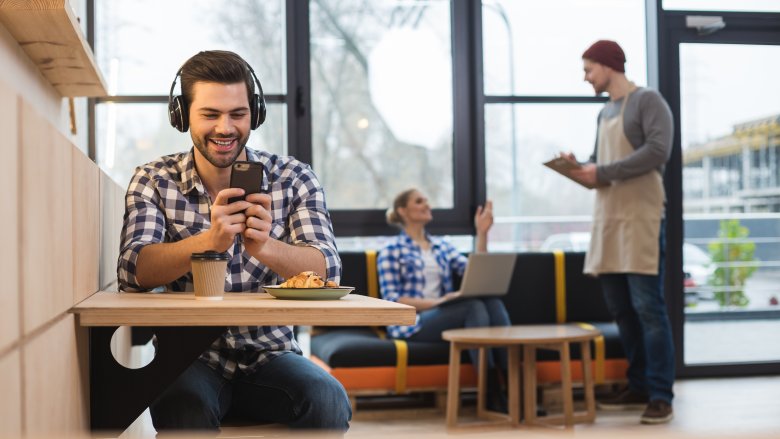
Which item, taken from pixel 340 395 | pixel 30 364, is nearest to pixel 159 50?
pixel 340 395

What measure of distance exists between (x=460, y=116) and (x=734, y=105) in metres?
1.61

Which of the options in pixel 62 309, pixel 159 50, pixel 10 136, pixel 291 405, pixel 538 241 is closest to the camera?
pixel 10 136

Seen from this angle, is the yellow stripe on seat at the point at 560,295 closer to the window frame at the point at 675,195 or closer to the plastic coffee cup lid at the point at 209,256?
the window frame at the point at 675,195

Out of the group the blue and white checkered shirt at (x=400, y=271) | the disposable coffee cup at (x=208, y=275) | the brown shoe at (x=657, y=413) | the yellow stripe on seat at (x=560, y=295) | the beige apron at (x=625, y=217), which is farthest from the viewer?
the yellow stripe on seat at (x=560, y=295)

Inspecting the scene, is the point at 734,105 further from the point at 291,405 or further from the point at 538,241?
the point at 291,405

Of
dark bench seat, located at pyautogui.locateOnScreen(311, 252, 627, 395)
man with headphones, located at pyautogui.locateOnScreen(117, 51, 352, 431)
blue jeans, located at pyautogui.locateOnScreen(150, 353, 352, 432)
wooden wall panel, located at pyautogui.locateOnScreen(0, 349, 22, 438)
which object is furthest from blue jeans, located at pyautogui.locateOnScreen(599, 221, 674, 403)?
wooden wall panel, located at pyautogui.locateOnScreen(0, 349, 22, 438)

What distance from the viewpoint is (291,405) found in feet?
6.05

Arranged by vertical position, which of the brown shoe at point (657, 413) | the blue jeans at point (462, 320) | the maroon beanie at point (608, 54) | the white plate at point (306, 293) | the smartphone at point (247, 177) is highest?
the maroon beanie at point (608, 54)

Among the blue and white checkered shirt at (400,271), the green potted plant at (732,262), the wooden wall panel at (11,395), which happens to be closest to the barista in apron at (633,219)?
the blue and white checkered shirt at (400,271)

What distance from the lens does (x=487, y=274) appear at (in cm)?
457

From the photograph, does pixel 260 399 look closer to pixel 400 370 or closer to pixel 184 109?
pixel 184 109

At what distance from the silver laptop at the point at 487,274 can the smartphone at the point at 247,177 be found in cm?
275

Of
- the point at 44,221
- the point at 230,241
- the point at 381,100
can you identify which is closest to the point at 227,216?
the point at 230,241

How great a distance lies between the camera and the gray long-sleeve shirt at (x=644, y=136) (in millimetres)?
4223
